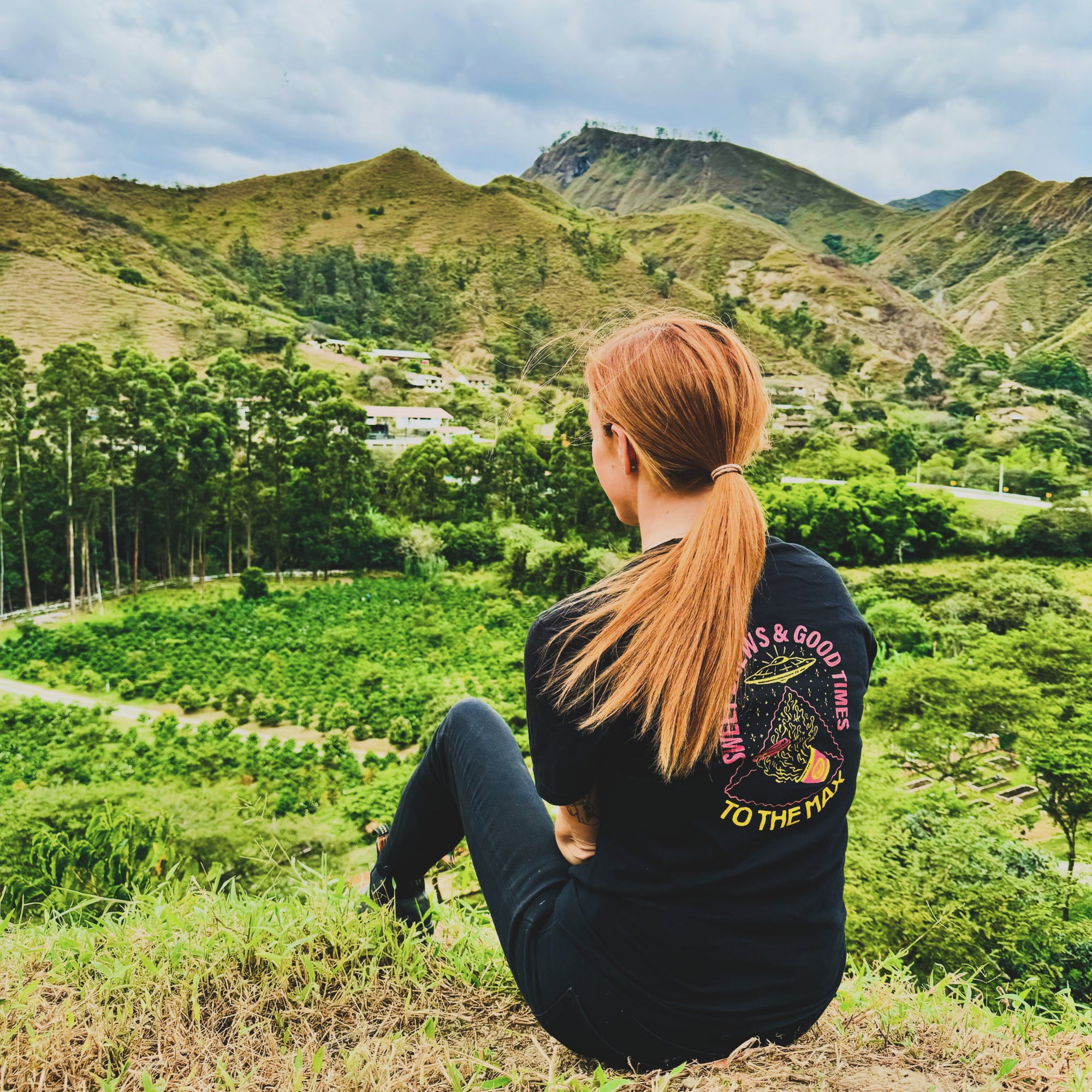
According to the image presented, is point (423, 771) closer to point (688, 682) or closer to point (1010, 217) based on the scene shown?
point (688, 682)

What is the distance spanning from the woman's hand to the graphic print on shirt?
0.18 m

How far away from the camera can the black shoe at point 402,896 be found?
4.75 ft

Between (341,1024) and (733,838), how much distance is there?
2.58 feet

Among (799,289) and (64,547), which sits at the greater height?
(799,289)

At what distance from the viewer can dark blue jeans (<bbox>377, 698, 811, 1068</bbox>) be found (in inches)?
36.6

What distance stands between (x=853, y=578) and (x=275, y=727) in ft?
45.0

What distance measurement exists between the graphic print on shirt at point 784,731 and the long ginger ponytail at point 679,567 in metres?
0.04

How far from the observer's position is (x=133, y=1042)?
1.12m

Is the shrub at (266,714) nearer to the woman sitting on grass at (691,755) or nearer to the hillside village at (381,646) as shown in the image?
the hillside village at (381,646)

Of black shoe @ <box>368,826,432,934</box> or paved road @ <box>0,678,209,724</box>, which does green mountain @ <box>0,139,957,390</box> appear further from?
black shoe @ <box>368,826,432,934</box>

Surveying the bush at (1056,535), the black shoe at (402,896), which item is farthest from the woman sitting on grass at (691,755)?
the bush at (1056,535)

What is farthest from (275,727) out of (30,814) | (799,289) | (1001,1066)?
(799,289)

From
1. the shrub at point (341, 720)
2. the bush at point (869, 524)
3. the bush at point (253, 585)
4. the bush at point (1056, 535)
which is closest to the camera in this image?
the shrub at point (341, 720)

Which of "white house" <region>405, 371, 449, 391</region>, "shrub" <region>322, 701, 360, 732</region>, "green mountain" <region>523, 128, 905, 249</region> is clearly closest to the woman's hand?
"shrub" <region>322, 701, 360, 732</region>
